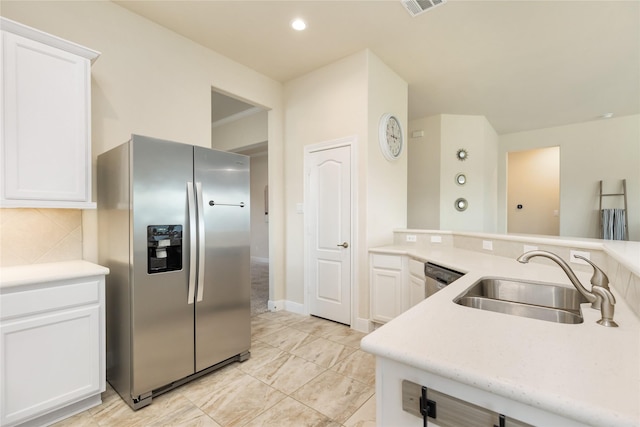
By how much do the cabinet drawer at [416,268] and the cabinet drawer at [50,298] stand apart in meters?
2.49

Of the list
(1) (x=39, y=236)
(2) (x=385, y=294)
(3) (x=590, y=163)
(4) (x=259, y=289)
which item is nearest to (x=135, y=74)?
(1) (x=39, y=236)

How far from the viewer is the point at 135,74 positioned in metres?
2.56

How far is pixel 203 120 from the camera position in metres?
3.07

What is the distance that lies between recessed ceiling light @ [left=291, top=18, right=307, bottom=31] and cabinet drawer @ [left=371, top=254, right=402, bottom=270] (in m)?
2.36

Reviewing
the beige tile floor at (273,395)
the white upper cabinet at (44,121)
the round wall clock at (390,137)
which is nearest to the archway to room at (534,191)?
the round wall clock at (390,137)

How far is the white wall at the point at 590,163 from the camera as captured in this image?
516 centimetres

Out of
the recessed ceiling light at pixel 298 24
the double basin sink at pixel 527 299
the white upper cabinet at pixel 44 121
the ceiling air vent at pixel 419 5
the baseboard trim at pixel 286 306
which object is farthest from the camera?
the baseboard trim at pixel 286 306

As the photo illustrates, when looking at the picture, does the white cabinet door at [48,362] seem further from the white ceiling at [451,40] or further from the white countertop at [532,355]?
the white ceiling at [451,40]

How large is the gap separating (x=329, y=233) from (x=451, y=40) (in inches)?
93.8

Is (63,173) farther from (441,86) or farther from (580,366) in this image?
(441,86)

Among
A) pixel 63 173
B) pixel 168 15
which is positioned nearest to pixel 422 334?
pixel 63 173

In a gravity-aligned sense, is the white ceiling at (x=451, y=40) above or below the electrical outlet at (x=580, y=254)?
above

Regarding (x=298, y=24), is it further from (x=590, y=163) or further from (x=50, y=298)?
(x=590, y=163)

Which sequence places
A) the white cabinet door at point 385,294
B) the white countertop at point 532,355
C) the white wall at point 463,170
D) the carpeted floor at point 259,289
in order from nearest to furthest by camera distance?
1. the white countertop at point 532,355
2. the white cabinet door at point 385,294
3. the carpeted floor at point 259,289
4. the white wall at point 463,170
